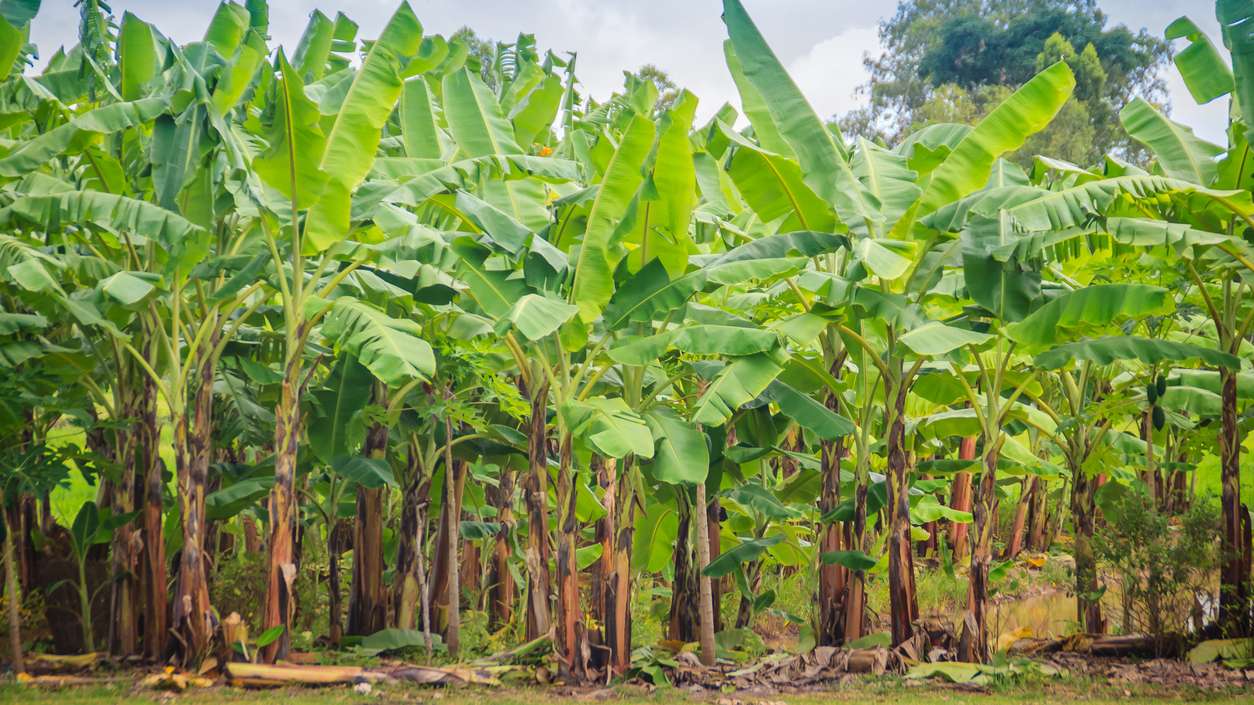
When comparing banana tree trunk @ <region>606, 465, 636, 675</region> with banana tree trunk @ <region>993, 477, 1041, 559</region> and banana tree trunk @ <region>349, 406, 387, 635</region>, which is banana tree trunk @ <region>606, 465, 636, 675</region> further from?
banana tree trunk @ <region>993, 477, 1041, 559</region>

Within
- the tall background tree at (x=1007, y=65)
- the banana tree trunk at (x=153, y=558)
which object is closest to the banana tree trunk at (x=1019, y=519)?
the banana tree trunk at (x=153, y=558)

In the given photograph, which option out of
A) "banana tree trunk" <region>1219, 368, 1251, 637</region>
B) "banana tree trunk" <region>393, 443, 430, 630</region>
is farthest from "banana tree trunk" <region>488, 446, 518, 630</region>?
"banana tree trunk" <region>1219, 368, 1251, 637</region>

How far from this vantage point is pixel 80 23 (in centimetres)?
693

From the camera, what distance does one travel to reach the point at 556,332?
6.72 metres

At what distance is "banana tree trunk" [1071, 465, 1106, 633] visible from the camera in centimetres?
784

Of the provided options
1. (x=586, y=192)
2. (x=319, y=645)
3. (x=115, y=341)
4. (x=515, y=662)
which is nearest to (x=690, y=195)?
(x=586, y=192)

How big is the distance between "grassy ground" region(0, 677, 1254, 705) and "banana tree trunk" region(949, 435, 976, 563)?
17.7 ft

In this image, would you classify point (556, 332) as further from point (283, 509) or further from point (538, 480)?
point (283, 509)

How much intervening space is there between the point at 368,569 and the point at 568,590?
2.53 m

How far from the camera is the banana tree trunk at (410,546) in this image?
27.8 ft

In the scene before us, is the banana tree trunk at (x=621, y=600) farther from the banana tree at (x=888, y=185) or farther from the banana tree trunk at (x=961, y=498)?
the banana tree trunk at (x=961, y=498)

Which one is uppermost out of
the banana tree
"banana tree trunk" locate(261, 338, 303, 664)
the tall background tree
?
the tall background tree

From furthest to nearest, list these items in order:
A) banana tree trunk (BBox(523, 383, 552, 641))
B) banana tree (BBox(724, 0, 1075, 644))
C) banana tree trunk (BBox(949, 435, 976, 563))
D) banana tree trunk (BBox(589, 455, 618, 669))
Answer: banana tree trunk (BBox(949, 435, 976, 563)), banana tree trunk (BBox(589, 455, 618, 669)), banana tree trunk (BBox(523, 383, 552, 641)), banana tree (BBox(724, 0, 1075, 644))

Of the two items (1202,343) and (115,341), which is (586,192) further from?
(1202,343)
